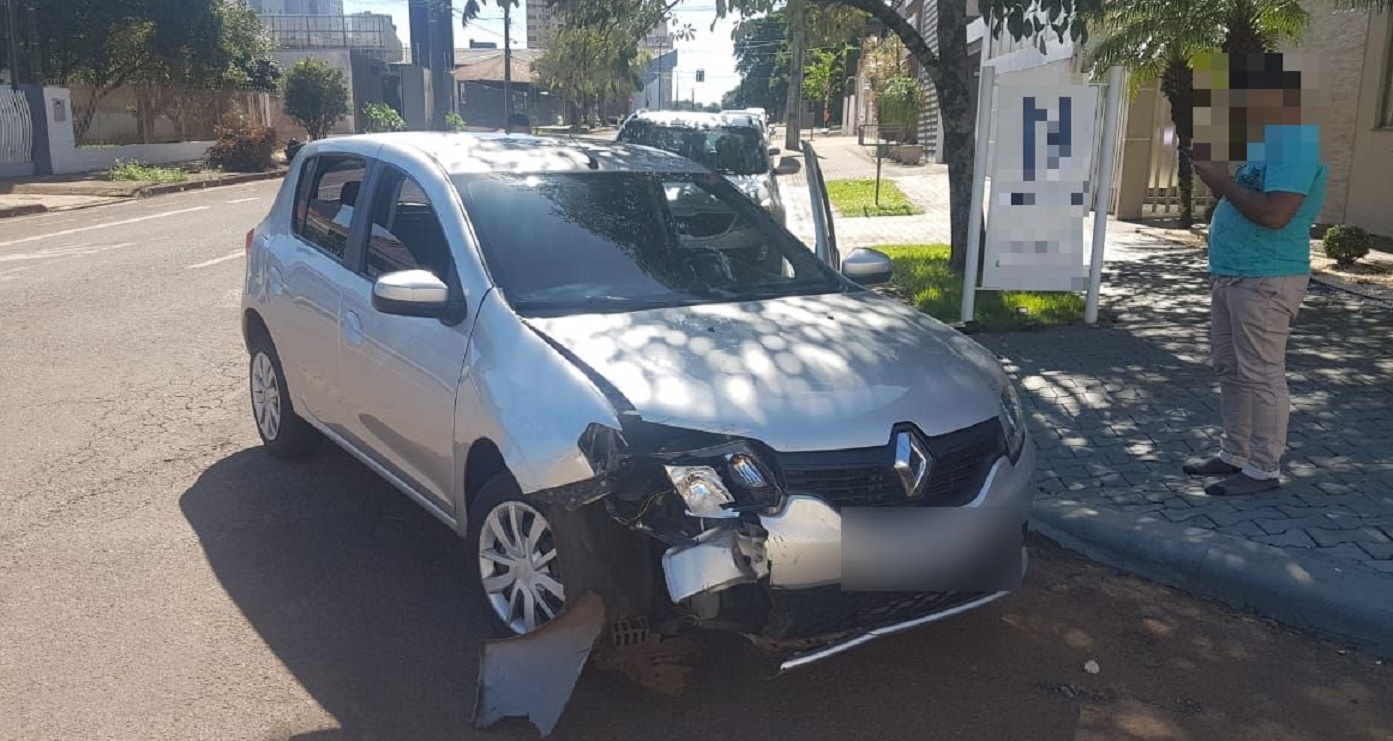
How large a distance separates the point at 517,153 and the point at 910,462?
8.09 feet

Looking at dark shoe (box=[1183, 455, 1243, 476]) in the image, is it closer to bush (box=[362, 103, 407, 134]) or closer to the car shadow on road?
the car shadow on road

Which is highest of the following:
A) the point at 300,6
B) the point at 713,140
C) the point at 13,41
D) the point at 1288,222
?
the point at 300,6

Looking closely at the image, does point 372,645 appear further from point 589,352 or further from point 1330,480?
point 1330,480

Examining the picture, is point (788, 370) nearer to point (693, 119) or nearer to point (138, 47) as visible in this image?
point (693, 119)

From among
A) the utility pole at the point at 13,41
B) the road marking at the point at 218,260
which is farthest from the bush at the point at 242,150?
the road marking at the point at 218,260

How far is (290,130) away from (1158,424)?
41.4 meters

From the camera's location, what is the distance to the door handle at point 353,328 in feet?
15.8

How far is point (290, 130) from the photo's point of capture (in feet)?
140

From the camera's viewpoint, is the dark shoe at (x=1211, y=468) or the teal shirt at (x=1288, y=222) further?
the dark shoe at (x=1211, y=468)

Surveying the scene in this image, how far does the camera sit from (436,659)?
3900 mm

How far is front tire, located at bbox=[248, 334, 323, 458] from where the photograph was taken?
587 cm

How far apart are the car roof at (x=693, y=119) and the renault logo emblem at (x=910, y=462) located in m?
9.06

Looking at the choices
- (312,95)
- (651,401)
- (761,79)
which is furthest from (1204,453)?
(761,79)

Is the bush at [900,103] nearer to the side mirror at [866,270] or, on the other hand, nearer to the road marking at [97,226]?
the road marking at [97,226]
